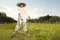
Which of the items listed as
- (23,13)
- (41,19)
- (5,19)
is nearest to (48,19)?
(41,19)

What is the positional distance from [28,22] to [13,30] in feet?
1.10

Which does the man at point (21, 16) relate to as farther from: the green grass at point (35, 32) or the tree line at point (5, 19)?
the tree line at point (5, 19)

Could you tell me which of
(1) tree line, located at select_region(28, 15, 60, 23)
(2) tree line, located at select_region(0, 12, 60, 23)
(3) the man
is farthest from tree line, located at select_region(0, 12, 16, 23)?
(1) tree line, located at select_region(28, 15, 60, 23)

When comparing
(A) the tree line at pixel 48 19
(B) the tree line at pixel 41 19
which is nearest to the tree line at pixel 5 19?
(B) the tree line at pixel 41 19

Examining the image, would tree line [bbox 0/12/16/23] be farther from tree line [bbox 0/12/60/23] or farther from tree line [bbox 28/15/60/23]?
tree line [bbox 28/15/60/23]

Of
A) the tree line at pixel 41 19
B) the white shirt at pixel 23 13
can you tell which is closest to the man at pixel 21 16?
the white shirt at pixel 23 13

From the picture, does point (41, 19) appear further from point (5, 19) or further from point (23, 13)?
point (5, 19)

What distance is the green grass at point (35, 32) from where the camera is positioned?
5121mm

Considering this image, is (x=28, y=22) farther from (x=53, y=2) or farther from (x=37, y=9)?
(x=53, y=2)

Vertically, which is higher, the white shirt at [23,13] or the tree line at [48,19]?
the white shirt at [23,13]

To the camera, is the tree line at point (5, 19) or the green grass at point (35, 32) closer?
the green grass at point (35, 32)

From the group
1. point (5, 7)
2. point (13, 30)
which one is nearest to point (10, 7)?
point (5, 7)

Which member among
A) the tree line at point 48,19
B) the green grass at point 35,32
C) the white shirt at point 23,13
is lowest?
the green grass at point 35,32

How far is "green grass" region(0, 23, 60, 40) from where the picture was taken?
16.8 ft
